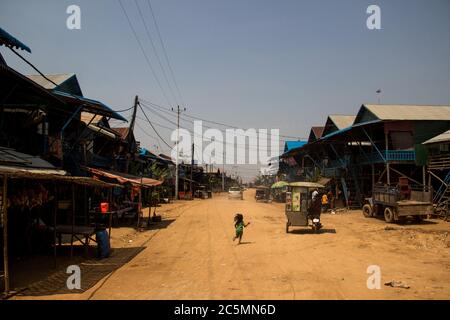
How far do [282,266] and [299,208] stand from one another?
7323mm

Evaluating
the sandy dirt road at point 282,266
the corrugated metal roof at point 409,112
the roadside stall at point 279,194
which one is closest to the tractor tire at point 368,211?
the sandy dirt road at point 282,266

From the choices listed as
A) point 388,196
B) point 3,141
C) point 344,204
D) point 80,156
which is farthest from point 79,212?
point 344,204

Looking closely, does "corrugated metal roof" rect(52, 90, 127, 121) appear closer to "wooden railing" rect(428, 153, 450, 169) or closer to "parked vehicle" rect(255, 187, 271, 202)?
"wooden railing" rect(428, 153, 450, 169)

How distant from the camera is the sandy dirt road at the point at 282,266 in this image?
720cm

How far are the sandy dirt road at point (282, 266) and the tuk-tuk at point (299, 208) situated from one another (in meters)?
0.52

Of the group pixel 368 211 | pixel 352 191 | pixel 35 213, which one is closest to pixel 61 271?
pixel 35 213

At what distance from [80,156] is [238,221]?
466 inches

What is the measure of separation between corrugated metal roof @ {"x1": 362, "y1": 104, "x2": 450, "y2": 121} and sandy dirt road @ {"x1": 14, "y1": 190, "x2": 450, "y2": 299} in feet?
39.4

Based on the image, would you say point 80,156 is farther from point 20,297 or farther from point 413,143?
point 413,143

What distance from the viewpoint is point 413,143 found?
85.2 ft

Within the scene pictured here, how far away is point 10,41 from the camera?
36.9 ft

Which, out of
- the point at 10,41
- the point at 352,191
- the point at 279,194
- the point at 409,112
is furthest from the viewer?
the point at 279,194

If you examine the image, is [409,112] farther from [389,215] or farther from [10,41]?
[10,41]

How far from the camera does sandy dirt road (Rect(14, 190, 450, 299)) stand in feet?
23.6
